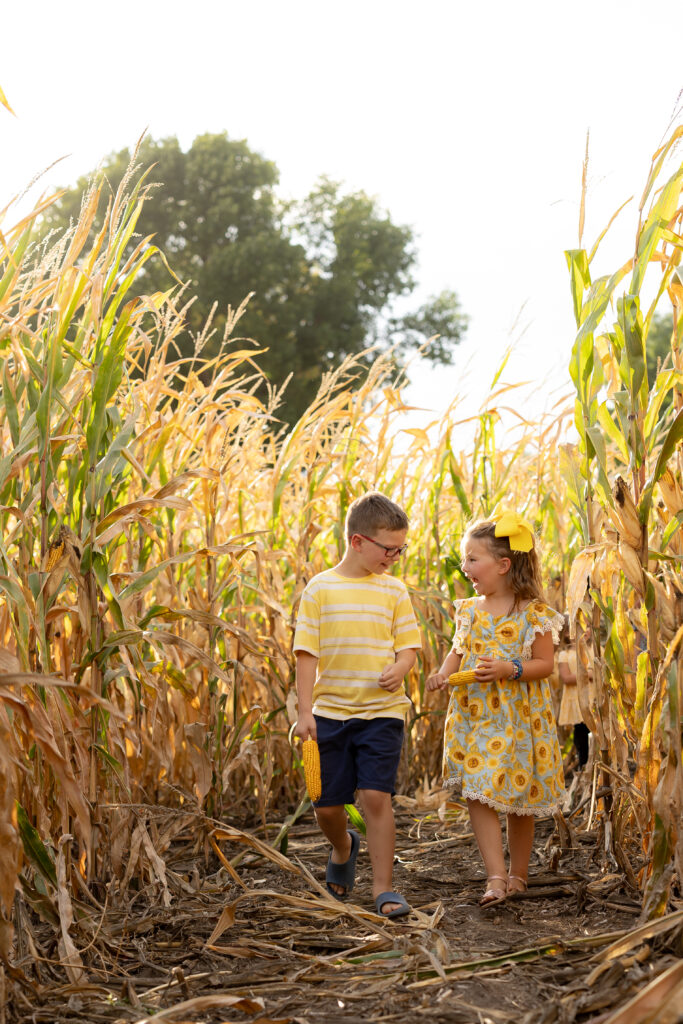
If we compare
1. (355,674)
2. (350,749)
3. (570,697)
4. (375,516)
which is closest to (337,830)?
(350,749)

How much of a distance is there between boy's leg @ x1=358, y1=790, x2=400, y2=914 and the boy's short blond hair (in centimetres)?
77

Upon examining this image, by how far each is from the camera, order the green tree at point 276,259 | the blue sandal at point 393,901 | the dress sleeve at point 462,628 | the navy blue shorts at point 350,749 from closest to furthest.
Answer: the blue sandal at point 393,901
the navy blue shorts at point 350,749
the dress sleeve at point 462,628
the green tree at point 276,259

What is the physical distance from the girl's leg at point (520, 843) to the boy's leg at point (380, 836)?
1.24 ft

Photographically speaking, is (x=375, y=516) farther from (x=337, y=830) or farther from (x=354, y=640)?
(x=337, y=830)

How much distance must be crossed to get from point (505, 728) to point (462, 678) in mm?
198

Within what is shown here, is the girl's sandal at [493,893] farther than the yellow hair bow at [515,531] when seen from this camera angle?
No

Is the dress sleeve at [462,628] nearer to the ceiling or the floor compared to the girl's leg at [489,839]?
nearer to the ceiling

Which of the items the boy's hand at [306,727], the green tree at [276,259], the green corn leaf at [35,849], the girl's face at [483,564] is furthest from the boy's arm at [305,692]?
the green tree at [276,259]

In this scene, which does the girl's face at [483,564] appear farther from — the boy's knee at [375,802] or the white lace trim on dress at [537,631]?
the boy's knee at [375,802]

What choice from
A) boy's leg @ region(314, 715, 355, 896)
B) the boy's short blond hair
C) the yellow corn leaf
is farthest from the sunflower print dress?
the yellow corn leaf

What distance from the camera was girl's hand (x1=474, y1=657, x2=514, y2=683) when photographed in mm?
2799

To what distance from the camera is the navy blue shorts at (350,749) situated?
280 cm

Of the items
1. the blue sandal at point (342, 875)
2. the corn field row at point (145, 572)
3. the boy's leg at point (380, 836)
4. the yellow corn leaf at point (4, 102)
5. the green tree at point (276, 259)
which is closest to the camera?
the yellow corn leaf at point (4, 102)

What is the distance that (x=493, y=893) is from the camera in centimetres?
267
